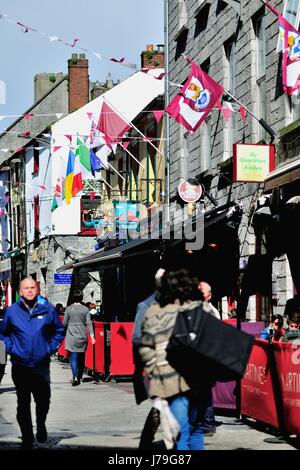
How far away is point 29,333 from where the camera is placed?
9633mm

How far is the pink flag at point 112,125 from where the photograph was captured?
27078 millimetres

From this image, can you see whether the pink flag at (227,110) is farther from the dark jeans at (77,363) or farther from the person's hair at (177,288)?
the person's hair at (177,288)

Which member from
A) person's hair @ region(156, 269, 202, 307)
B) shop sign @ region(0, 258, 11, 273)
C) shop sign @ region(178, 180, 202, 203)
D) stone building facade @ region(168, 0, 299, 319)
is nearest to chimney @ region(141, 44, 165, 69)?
stone building facade @ region(168, 0, 299, 319)

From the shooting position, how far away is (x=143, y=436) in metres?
8.97

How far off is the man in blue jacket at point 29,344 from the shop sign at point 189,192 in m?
12.5

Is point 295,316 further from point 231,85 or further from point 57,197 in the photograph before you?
point 57,197

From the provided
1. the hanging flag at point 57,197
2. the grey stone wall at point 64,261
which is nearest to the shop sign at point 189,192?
the hanging flag at point 57,197

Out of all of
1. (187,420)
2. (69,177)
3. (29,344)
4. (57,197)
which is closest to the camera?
(187,420)

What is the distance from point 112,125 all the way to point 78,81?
17399 mm

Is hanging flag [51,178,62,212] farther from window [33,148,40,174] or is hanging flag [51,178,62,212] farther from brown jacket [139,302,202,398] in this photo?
brown jacket [139,302,202,398]

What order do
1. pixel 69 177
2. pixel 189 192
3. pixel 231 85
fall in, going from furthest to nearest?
pixel 69 177
pixel 189 192
pixel 231 85

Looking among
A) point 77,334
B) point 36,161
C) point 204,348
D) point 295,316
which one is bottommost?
point 77,334

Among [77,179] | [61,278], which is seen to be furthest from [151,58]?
[61,278]

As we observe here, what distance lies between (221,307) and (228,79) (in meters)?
4.94
